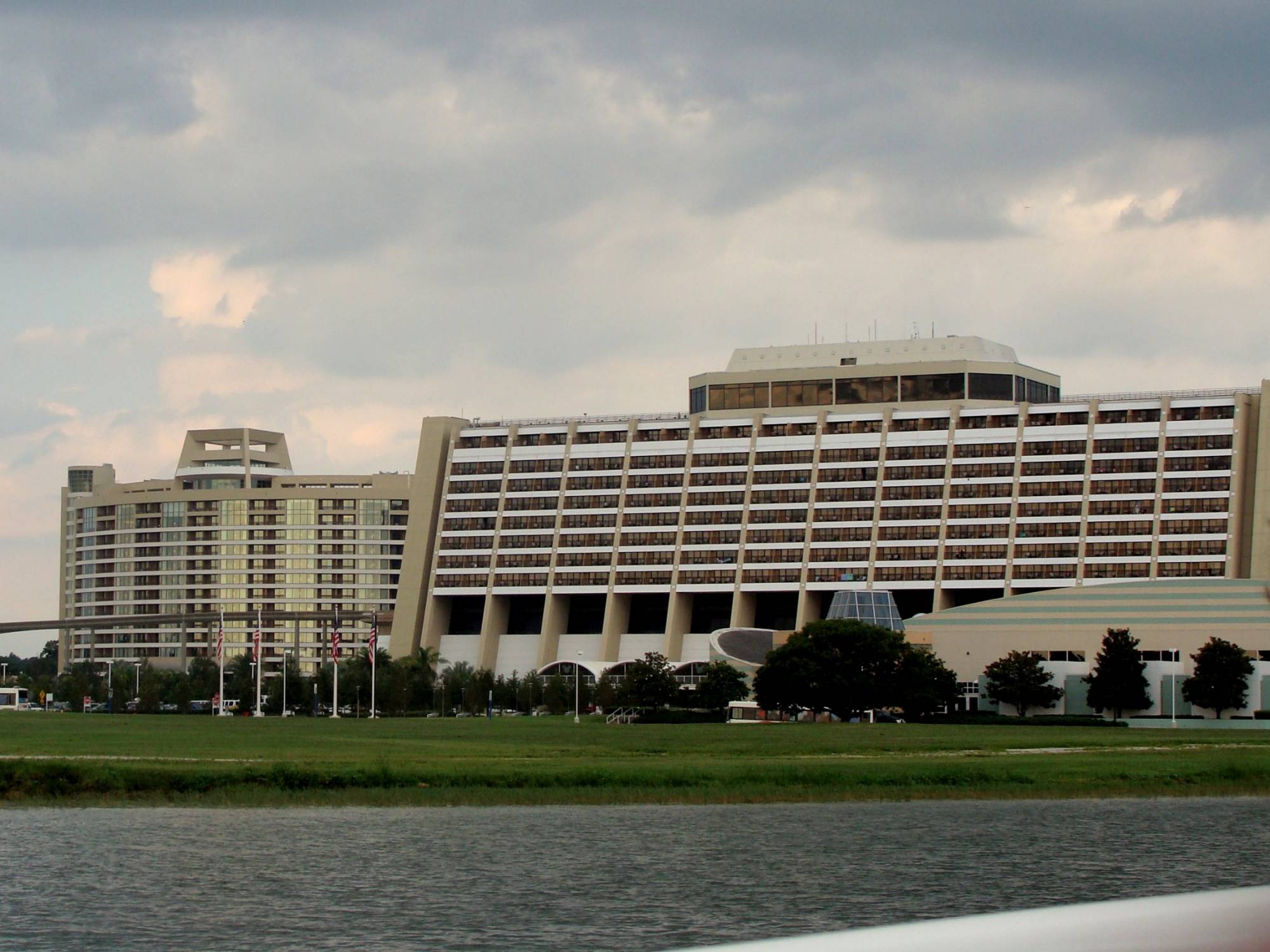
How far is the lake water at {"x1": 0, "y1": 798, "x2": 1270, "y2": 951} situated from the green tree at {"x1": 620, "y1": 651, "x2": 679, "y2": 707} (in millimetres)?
114504

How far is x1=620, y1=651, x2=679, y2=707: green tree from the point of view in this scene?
18612cm

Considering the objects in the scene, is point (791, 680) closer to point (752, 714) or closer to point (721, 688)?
point (752, 714)

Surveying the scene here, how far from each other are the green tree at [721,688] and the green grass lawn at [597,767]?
49.4 metres

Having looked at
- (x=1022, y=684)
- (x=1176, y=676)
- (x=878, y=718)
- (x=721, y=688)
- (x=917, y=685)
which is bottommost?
(x=878, y=718)

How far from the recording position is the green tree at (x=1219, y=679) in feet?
579

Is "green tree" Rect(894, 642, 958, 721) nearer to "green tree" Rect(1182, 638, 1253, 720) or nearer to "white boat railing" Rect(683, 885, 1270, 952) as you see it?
"green tree" Rect(1182, 638, 1253, 720)

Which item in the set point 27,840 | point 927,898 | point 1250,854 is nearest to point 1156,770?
point 1250,854

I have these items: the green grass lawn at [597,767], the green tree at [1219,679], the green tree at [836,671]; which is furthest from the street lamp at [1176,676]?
the green grass lawn at [597,767]

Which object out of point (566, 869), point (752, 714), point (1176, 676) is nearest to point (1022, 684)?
point (1176, 676)

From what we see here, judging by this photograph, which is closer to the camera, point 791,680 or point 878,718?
point 791,680

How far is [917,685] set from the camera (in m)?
168

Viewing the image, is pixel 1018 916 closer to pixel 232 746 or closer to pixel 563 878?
pixel 563 878

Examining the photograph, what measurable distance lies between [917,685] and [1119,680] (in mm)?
24036

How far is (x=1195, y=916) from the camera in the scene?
6.63m
